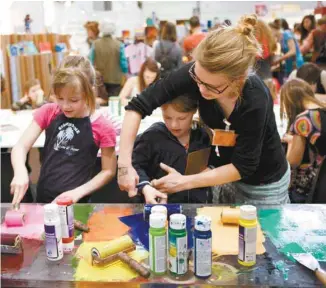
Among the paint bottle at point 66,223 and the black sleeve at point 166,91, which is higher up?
the black sleeve at point 166,91

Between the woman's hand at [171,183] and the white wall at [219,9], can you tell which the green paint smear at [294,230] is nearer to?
the woman's hand at [171,183]

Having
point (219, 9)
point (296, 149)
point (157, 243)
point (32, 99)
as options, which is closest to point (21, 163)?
point (157, 243)

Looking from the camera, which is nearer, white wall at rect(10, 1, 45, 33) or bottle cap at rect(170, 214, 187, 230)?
bottle cap at rect(170, 214, 187, 230)

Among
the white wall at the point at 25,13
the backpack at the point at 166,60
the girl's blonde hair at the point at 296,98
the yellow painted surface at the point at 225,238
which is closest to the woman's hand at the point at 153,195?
the yellow painted surface at the point at 225,238

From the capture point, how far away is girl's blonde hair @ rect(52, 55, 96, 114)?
1647 millimetres

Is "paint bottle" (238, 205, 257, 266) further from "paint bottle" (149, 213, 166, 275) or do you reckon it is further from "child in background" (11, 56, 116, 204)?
"child in background" (11, 56, 116, 204)

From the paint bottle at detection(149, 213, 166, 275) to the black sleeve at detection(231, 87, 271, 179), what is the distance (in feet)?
1.49

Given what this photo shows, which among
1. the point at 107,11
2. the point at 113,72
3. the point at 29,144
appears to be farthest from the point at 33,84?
the point at 107,11

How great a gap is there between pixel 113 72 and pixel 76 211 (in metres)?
3.45

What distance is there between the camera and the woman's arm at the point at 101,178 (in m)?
1.65

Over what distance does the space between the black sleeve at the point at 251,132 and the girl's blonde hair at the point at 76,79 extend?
2.07ft

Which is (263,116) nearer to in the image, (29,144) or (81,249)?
(81,249)

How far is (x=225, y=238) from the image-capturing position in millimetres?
1336

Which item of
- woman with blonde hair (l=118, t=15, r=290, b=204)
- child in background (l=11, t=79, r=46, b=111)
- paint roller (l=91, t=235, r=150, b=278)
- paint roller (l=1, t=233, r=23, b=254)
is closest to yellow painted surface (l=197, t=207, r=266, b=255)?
woman with blonde hair (l=118, t=15, r=290, b=204)
